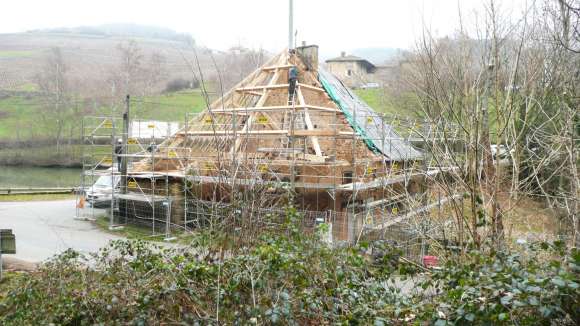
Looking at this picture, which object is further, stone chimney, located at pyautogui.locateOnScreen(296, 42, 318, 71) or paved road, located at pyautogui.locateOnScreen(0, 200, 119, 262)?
stone chimney, located at pyautogui.locateOnScreen(296, 42, 318, 71)

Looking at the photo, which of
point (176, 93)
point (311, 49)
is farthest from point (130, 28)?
point (311, 49)

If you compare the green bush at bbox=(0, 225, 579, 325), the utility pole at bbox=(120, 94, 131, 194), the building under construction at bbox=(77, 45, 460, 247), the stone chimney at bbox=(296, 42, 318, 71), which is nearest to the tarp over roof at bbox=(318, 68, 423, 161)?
the building under construction at bbox=(77, 45, 460, 247)

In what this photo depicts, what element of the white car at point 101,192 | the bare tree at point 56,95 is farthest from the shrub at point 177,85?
the white car at point 101,192

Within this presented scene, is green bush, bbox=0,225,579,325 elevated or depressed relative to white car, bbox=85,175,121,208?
elevated

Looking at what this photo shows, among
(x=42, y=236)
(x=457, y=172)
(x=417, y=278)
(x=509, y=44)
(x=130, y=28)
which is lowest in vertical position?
(x=42, y=236)

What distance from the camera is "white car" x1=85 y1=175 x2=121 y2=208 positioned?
1906cm

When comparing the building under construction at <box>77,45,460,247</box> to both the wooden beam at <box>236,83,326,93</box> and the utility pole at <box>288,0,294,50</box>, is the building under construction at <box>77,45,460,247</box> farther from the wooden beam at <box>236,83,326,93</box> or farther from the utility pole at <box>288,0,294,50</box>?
the utility pole at <box>288,0,294,50</box>

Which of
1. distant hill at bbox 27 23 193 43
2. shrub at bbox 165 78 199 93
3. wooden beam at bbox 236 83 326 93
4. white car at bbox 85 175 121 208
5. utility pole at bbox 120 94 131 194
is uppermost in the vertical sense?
distant hill at bbox 27 23 193 43

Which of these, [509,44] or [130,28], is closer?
[509,44]

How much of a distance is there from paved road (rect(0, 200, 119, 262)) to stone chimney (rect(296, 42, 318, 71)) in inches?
340

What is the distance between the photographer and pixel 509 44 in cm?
898

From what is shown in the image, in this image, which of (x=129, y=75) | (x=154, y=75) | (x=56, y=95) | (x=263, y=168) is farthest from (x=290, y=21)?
(x=154, y=75)

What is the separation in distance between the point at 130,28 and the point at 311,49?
138620 mm

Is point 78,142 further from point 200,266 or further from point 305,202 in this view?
point 200,266
